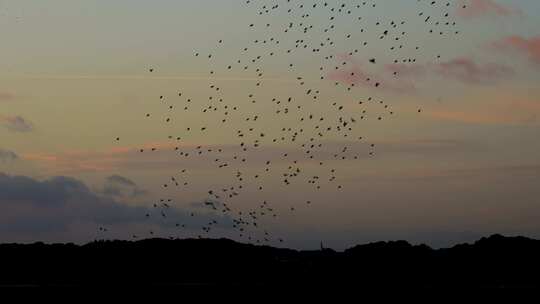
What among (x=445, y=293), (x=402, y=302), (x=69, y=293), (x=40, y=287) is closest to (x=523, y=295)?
(x=445, y=293)

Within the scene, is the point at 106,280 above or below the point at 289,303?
above

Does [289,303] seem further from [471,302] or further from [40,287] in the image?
[40,287]

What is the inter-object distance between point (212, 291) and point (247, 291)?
523 centimetres

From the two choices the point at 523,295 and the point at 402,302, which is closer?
the point at 402,302

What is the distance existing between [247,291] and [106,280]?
4731cm

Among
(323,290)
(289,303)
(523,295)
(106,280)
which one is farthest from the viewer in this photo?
(106,280)

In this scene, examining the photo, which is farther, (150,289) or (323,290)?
(150,289)

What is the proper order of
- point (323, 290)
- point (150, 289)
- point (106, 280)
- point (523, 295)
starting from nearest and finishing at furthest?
1. point (523, 295)
2. point (323, 290)
3. point (150, 289)
4. point (106, 280)

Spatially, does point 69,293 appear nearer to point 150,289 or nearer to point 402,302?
point 150,289

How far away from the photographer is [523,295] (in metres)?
144

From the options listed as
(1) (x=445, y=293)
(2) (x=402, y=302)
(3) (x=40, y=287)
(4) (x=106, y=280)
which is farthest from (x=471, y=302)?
(4) (x=106, y=280)

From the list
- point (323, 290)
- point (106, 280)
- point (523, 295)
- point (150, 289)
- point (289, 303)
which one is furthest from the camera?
point (106, 280)

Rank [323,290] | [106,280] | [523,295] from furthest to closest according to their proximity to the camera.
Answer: [106,280] → [323,290] → [523,295]

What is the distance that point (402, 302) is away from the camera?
131250mm
